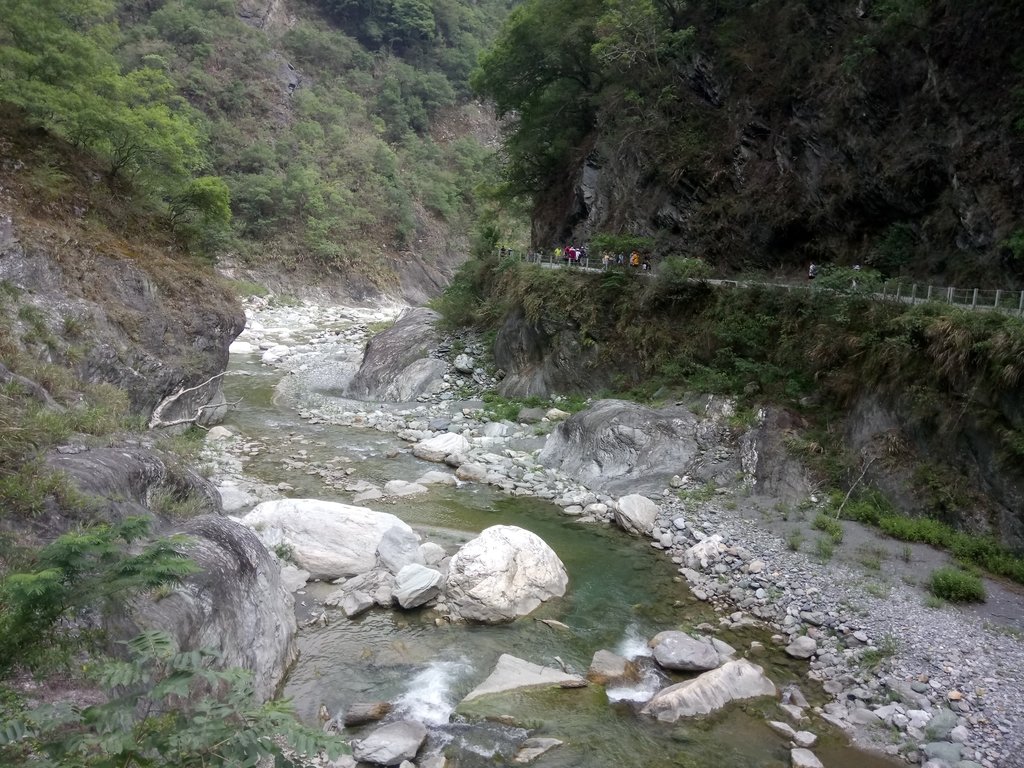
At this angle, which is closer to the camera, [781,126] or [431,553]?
[431,553]

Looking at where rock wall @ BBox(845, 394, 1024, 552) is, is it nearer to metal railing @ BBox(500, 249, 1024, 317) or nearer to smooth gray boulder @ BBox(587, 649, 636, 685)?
metal railing @ BBox(500, 249, 1024, 317)

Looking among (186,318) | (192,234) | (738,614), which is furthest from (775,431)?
(192,234)

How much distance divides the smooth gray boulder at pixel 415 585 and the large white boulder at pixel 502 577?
0.24 m

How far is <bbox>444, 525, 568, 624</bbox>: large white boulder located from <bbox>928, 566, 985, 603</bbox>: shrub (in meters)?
5.91

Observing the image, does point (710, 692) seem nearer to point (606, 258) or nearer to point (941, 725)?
point (941, 725)

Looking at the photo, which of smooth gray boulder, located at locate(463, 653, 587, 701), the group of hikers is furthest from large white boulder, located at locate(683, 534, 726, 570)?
the group of hikers

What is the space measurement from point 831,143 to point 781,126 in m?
2.07

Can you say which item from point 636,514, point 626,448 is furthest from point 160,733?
point 626,448

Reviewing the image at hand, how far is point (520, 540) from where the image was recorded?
10.9m

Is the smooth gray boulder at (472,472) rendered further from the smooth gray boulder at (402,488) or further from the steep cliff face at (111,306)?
the steep cliff face at (111,306)

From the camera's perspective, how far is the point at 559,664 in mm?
8812

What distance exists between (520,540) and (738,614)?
367 cm

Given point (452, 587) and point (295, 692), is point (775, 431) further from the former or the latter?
point (295, 692)

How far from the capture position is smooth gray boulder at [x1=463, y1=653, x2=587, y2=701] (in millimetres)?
8109
